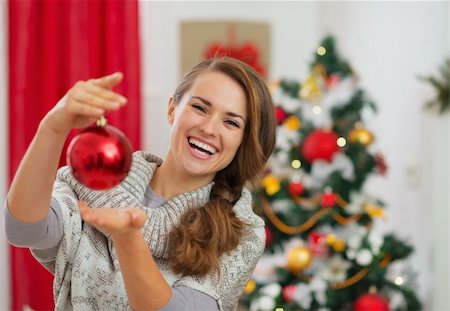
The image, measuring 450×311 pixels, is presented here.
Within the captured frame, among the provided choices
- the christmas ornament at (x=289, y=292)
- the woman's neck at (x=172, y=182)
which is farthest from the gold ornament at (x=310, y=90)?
the woman's neck at (x=172, y=182)

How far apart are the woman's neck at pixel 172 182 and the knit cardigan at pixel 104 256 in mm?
32

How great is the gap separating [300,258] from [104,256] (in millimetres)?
1760

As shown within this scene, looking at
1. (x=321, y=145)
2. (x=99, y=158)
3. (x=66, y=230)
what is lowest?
(x=321, y=145)

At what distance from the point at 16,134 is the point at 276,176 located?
3.92 ft

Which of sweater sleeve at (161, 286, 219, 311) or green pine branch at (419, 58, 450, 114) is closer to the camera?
sweater sleeve at (161, 286, 219, 311)

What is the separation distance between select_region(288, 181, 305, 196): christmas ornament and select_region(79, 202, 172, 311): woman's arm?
1.88 meters

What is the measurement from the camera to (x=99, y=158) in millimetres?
1062

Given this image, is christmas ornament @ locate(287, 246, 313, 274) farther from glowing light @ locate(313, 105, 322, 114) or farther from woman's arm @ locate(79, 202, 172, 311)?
woman's arm @ locate(79, 202, 172, 311)

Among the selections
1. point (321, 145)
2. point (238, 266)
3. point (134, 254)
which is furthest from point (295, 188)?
point (134, 254)

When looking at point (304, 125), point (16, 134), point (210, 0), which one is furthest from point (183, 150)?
point (210, 0)

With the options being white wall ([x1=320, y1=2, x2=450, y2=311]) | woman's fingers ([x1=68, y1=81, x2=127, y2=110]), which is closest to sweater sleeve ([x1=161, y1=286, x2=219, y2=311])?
woman's fingers ([x1=68, y1=81, x2=127, y2=110])

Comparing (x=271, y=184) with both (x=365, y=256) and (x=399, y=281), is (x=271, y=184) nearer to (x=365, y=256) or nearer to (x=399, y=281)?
(x=365, y=256)

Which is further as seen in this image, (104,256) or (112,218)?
(104,256)

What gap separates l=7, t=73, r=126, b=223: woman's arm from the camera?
3.51ft
